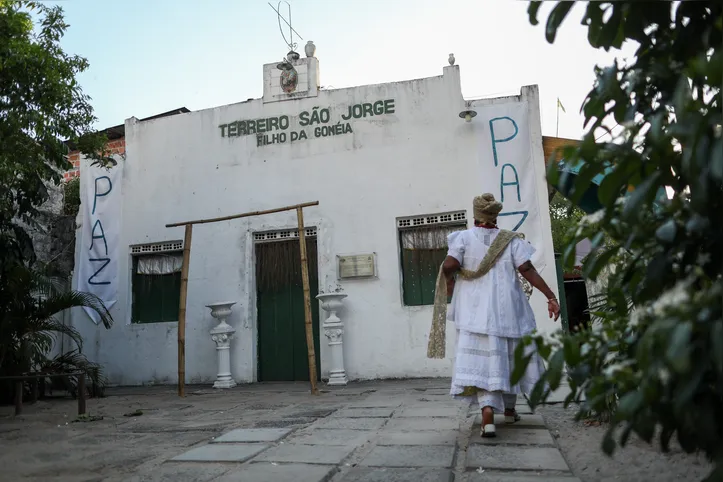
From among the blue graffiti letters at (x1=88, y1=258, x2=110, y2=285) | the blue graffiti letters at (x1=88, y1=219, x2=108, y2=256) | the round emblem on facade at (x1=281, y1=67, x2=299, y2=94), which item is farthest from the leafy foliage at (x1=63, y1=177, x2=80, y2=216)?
the round emblem on facade at (x1=281, y1=67, x2=299, y2=94)

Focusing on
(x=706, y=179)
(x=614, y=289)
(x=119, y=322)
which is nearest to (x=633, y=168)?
(x=706, y=179)

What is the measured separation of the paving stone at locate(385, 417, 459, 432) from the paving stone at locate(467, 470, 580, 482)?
→ 1.10 metres

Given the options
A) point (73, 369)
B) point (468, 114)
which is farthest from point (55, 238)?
point (468, 114)

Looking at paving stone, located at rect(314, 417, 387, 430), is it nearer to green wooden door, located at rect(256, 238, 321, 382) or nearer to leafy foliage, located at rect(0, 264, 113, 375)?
green wooden door, located at rect(256, 238, 321, 382)

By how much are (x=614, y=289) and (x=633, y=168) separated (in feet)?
1.65

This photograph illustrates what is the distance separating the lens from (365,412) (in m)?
4.52

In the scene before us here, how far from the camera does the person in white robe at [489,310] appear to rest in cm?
334

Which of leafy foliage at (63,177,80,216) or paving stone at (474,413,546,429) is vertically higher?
leafy foliage at (63,177,80,216)

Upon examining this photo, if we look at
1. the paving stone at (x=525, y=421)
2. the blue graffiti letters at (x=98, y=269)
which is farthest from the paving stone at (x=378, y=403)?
the blue graffiti letters at (x=98, y=269)

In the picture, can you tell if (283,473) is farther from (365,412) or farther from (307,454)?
(365,412)

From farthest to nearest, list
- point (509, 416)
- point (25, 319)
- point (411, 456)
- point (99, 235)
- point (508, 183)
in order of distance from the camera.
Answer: point (99, 235) → point (508, 183) → point (25, 319) → point (509, 416) → point (411, 456)

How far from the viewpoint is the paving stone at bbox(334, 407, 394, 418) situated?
432cm

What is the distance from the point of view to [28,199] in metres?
7.10

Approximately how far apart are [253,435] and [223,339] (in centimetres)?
433
